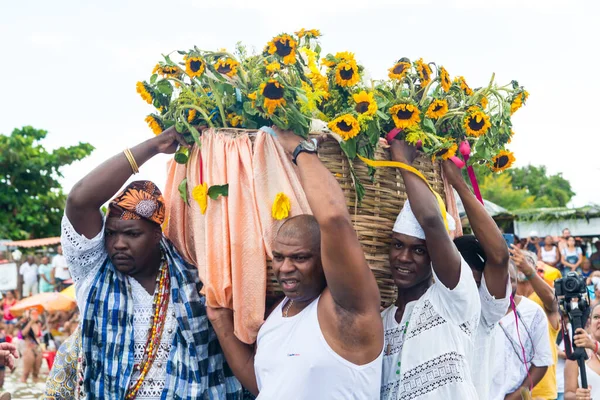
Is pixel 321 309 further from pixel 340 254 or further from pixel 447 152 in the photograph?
pixel 447 152

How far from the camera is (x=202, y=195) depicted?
10.2 feet

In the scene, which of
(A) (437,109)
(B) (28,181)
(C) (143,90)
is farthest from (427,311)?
(B) (28,181)

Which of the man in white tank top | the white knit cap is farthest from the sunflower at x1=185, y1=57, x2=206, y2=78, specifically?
the white knit cap

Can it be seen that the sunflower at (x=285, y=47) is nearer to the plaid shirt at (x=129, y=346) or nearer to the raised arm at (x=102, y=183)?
the raised arm at (x=102, y=183)

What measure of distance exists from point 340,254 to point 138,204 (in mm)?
1126

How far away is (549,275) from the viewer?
8.66m

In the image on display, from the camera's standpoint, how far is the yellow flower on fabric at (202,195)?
3.12 metres

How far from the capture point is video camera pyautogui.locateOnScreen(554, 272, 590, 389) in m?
4.56

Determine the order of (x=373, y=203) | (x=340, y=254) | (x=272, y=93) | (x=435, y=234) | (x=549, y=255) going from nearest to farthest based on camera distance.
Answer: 1. (x=340, y=254)
2. (x=272, y=93)
3. (x=435, y=234)
4. (x=373, y=203)
5. (x=549, y=255)

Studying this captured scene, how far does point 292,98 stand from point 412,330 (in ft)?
3.72

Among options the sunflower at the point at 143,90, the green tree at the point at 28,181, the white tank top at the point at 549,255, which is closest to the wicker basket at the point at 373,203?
the sunflower at the point at 143,90

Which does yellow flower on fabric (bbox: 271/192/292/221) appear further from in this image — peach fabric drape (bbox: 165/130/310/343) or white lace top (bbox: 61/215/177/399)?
white lace top (bbox: 61/215/177/399)

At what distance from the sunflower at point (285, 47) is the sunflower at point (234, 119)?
15.0 inches

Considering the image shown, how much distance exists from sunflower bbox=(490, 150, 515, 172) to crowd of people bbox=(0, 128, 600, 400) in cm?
19
